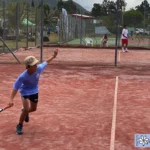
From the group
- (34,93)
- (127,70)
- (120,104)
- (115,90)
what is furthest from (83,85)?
(34,93)

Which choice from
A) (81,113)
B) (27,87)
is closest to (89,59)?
(81,113)

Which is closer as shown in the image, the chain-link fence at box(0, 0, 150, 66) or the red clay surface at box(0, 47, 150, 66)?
the red clay surface at box(0, 47, 150, 66)

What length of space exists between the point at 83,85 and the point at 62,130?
460cm

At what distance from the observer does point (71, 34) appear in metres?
33.7

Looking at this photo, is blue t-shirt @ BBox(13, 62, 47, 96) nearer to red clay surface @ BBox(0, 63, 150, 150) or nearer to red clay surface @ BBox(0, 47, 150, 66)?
red clay surface @ BBox(0, 63, 150, 150)

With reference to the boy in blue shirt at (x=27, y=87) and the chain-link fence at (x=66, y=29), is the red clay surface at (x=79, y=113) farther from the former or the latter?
the chain-link fence at (x=66, y=29)

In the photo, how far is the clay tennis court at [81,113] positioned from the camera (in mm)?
5566

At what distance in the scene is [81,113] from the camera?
7379 mm

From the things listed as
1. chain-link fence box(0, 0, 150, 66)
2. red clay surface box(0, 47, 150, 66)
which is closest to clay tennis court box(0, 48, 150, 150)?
red clay surface box(0, 47, 150, 66)

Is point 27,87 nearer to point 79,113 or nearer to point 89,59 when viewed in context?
point 79,113

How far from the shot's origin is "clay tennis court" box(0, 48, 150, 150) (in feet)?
18.3

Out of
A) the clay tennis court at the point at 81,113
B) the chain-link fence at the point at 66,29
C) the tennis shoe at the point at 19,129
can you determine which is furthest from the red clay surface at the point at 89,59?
the tennis shoe at the point at 19,129

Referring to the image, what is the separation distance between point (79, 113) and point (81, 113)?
0.13 ft

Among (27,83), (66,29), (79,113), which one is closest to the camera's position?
(27,83)
